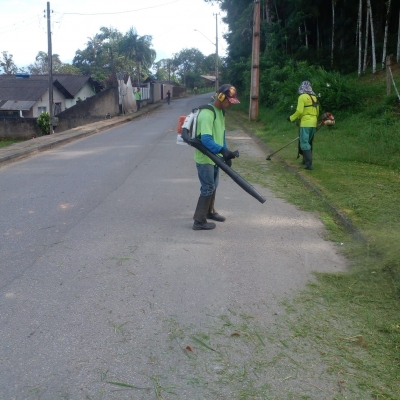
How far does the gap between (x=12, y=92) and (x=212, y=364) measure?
40008 millimetres

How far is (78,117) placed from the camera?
114 feet

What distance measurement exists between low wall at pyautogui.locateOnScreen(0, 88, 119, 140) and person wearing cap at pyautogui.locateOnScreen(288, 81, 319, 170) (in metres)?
24.4

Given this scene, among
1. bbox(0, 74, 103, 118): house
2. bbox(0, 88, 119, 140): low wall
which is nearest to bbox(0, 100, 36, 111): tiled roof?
bbox(0, 74, 103, 118): house

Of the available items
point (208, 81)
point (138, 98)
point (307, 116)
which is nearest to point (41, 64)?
point (208, 81)

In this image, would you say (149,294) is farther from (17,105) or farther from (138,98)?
(138,98)

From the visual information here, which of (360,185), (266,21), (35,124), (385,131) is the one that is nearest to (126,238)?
(360,185)

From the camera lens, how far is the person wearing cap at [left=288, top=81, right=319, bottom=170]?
1012 cm

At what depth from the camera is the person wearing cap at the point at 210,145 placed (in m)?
5.93

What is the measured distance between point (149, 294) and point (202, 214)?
2093mm

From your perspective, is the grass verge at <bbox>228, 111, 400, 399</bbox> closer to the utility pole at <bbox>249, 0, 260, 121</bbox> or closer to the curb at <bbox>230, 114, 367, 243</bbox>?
the curb at <bbox>230, 114, 367, 243</bbox>

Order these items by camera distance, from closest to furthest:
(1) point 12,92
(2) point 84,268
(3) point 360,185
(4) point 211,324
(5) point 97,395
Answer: (5) point 97,395
(4) point 211,324
(2) point 84,268
(3) point 360,185
(1) point 12,92

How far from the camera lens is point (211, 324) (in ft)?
12.7

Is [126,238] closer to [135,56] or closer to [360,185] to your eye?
[360,185]

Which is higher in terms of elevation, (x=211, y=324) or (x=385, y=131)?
(x=385, y=131)
